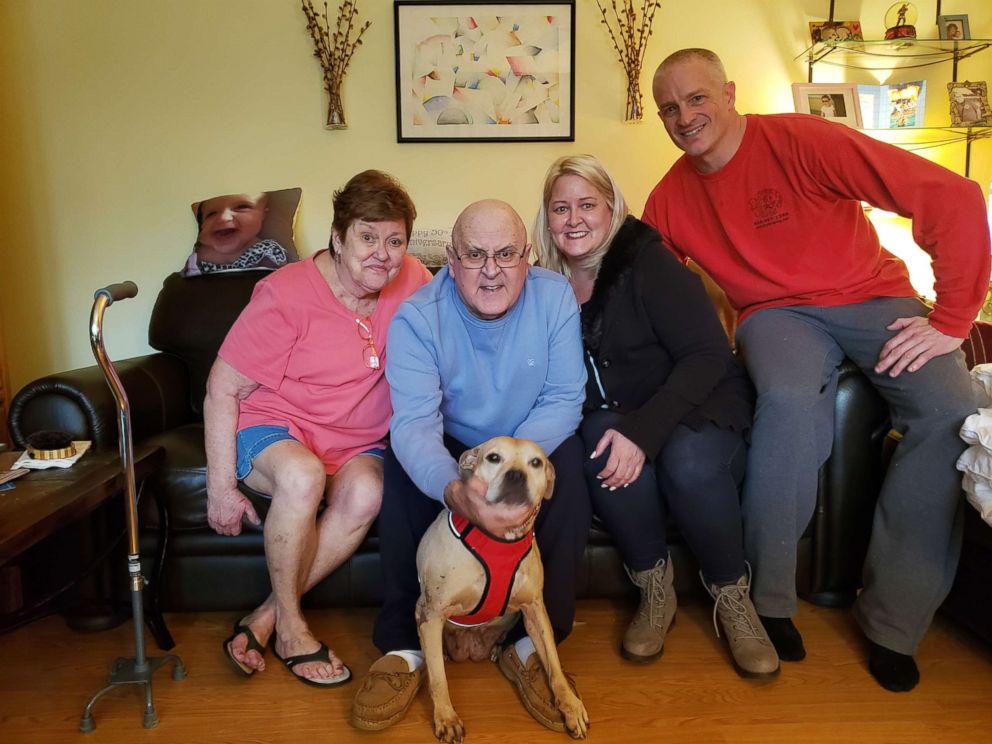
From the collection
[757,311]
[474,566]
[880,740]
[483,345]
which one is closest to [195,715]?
[474,566]

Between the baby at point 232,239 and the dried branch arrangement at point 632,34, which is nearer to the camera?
the baby at point 232,239

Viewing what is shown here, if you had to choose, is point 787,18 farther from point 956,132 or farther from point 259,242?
point 259,242

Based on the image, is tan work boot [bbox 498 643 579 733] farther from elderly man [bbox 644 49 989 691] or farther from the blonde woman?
elderly man [bbox 644 49 989 691]

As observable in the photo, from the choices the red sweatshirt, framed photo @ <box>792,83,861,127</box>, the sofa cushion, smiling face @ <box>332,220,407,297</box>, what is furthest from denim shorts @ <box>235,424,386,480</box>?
framed photo @ <box>792,83,861,127</box>

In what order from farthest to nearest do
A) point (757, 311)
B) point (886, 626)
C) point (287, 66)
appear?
point (287, 66), point (757, 311), point (886, 626)

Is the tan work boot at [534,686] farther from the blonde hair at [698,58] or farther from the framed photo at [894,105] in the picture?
the framed photo at [894,105]

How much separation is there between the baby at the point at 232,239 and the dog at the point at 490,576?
1455mm

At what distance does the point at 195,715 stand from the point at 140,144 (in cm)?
214

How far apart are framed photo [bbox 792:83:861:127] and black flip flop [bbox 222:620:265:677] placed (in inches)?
102

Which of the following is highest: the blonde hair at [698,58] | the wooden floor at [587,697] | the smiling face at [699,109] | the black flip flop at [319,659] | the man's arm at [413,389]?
the blonde hair at [698,58]

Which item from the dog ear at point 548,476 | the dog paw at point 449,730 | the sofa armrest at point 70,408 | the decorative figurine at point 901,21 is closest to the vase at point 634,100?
the decorative figurine at point 901,21

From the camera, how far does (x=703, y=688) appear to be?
60.9 inches

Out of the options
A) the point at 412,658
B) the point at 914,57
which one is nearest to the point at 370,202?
the point at 412,658

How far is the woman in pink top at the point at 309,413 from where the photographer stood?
160 centimetres
